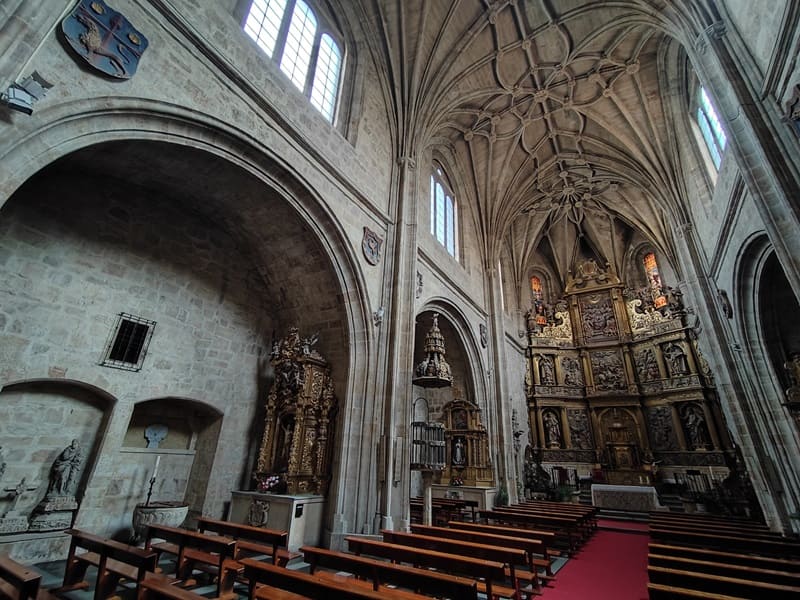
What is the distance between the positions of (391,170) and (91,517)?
953 cm

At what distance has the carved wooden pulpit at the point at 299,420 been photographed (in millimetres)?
7160

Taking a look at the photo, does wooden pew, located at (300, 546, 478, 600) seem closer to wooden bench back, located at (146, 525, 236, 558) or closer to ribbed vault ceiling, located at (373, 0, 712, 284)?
wooden bench back, located at (146, 525, 236, 558)

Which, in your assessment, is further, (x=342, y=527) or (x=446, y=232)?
(x=446, y=232)

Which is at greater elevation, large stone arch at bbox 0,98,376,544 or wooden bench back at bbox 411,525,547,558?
large stone arch at bbox 0,98,376,544

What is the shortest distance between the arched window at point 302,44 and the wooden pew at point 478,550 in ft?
27.5

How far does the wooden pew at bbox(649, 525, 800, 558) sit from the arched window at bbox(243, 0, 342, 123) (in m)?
10.5

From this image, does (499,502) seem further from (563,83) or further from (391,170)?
(563,83)

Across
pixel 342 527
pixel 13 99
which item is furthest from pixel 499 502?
pixel 13 99

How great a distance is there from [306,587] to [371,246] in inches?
270

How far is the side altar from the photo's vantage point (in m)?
6.62

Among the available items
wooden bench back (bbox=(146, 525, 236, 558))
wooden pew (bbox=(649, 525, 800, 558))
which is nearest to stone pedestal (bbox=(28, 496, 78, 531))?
wooden bench back (bbox=(146, 525, 236, 558))

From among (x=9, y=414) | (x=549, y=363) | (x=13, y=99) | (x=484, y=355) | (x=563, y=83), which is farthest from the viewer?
(x=549, y=363)

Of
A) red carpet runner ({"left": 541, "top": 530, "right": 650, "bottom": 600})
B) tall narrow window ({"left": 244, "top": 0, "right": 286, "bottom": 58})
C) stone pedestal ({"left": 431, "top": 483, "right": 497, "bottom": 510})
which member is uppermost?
tall narrow window ({"left": 244, "top": 0, "right": 286, "bottom": 58})

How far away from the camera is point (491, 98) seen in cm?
1376
